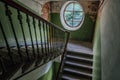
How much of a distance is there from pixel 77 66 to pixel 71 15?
3.28 metres

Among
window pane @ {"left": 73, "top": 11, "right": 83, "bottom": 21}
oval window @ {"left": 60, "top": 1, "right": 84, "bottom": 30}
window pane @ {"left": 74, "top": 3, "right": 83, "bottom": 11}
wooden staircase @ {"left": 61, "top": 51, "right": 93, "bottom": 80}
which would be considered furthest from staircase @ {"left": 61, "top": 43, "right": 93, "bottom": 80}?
window pane @ {"left": 74, "top": 3, "right": 83, "bottom": 11}

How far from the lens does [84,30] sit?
23.3ft

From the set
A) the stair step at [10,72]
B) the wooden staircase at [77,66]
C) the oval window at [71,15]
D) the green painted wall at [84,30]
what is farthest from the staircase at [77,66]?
the stair step at [10,72]

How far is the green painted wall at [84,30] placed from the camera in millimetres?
6848

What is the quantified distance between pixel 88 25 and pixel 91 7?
842 millimetres

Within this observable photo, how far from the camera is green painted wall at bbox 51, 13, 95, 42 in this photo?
685cm

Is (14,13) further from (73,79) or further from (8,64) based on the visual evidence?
(73,79)

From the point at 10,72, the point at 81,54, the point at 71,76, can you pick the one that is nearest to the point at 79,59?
the point at 81,54

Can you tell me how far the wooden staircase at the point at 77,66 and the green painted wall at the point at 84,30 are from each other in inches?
70.2

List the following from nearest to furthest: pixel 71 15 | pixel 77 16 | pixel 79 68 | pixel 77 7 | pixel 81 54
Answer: pixel 79 68
pixel 81 54
pixel 77 7
pixel 77 16
pixel 71 15

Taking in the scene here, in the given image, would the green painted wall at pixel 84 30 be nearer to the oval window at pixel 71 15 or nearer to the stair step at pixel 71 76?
the oval window at pixel 71 15

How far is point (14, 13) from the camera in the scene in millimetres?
3605

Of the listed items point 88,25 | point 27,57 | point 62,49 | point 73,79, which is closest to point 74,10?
point 88,25

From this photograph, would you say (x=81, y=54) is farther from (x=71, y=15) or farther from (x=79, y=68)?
(x=71, y=15)
